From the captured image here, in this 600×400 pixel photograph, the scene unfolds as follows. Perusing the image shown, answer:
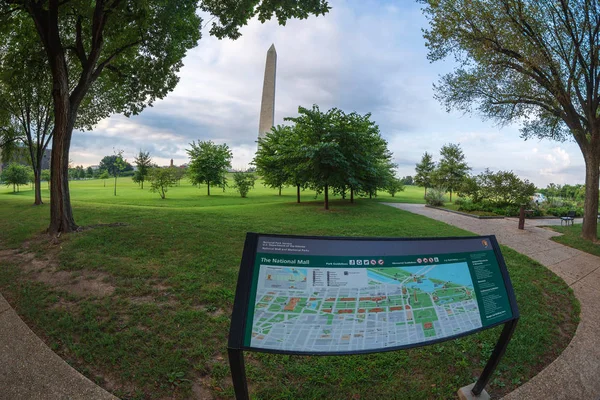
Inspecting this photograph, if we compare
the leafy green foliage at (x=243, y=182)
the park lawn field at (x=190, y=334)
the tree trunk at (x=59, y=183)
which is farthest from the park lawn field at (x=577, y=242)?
the leafy green foliage at (x=243, y=182)

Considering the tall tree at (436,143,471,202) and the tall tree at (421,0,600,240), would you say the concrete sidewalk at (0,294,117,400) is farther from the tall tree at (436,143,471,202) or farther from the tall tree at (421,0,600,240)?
the tall tree at (436,143,471,202)

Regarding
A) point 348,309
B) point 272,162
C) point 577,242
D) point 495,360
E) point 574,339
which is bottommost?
point 574,339

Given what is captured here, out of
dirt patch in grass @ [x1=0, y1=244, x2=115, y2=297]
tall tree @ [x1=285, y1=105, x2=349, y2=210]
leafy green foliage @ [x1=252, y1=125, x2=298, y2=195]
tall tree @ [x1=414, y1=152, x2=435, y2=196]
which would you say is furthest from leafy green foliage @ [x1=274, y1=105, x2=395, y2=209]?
tall tree @ [x1=414, y1=152, x2=435, y2=196]

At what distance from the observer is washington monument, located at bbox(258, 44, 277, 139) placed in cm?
4672

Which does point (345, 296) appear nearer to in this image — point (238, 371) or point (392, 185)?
point (238, 371)

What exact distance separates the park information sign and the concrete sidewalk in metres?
1.74

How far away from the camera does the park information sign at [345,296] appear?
5.99 ft

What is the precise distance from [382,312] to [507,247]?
890 centimetres

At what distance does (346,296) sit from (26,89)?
794 inches

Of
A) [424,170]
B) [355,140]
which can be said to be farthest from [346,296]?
[424,170]

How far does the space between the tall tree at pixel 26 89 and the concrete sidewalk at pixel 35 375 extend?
37.1ft

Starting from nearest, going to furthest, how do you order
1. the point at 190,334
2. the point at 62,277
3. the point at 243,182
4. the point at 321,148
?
the point at 190,334 < the point at 62,277 < the point at 321,148 < the point at 243,182

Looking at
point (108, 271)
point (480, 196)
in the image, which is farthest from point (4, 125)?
point (480, 196)

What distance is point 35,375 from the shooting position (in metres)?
2.71
